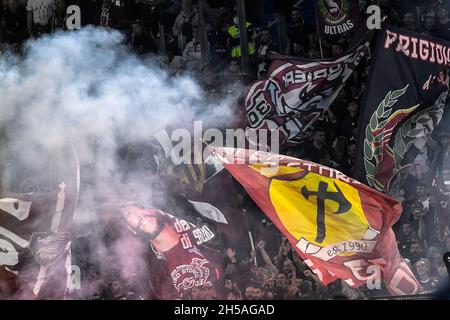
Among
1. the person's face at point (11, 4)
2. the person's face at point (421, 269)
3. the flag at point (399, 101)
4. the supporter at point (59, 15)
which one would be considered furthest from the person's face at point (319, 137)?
the person's face at point (11, 4)

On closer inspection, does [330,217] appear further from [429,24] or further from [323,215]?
[429,24]

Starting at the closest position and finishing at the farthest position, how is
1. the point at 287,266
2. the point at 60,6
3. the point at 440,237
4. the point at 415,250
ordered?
the point at 287,266
the point at 415,250
the point at 440,237
the point at 60,6

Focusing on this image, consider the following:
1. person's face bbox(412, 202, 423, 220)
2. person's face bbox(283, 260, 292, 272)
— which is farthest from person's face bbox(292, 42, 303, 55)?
person's face bbox(283, 260, 292, 272)

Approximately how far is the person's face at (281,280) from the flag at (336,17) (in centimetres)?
322

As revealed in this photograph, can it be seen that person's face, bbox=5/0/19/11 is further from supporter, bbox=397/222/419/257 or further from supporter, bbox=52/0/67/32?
supporter, bbox=397/222/419/257

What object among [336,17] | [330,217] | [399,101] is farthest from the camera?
[336,17]

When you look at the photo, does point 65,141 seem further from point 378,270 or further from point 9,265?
point 378,270

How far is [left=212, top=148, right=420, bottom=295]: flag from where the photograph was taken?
7309 millimetres

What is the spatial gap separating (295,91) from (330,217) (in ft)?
6.58

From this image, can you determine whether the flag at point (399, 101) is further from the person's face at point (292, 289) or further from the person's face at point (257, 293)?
the person's face at point (257, 293)

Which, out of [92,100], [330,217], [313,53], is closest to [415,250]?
[330,217]

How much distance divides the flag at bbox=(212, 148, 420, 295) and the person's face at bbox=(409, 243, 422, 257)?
1725mm

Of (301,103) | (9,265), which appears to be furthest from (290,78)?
(9,265)

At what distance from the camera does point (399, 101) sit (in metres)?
8.94
